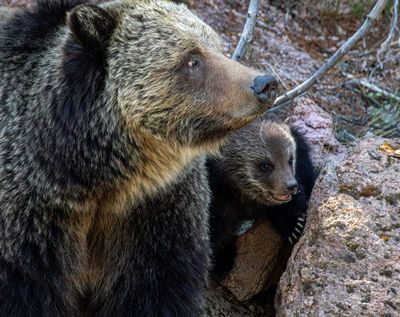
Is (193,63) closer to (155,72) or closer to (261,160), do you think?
(155,72)

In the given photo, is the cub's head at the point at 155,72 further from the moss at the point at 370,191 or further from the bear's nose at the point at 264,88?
the moss at the point at 370,191

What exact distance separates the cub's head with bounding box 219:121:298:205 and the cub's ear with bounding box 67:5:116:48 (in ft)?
6.24

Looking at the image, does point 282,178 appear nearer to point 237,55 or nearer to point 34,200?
point 237,55

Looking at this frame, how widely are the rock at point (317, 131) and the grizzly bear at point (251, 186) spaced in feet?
2.39

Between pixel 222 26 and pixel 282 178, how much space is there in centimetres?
316

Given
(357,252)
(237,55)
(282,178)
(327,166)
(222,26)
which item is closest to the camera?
(357,252)

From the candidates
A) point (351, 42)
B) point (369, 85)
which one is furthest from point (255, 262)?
point (369, 85)

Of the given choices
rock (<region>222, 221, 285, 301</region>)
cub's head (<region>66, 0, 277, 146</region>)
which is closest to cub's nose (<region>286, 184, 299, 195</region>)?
rock (<region>222, 221, 285, 301</region>)

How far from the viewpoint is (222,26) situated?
310 inches

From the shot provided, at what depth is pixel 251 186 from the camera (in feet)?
17.5

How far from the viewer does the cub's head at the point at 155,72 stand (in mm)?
3691

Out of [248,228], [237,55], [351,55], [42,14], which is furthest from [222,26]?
[42,14]

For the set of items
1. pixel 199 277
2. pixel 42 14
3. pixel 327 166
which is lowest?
pixel 199 277

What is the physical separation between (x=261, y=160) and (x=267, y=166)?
63 mm
